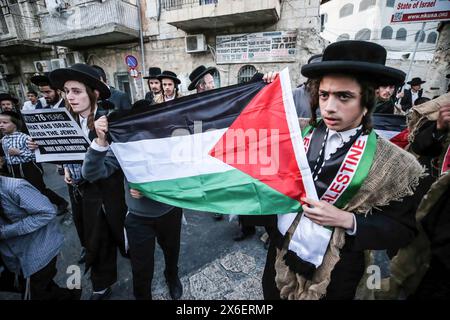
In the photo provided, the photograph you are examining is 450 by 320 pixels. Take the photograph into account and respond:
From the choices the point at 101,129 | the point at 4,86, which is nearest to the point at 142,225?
the point at 101,129

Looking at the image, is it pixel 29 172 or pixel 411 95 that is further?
pixel 411 95

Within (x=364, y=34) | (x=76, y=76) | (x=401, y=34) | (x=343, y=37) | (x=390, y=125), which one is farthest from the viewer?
(x=343, y=37)

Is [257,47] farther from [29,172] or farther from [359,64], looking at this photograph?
[359,64]

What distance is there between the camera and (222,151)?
5.31 ft

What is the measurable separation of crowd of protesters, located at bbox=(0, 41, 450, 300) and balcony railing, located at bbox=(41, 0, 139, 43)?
10304 millimetres

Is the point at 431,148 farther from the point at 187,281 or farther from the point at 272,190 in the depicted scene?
the point at 187,281

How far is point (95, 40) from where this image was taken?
11305 mm

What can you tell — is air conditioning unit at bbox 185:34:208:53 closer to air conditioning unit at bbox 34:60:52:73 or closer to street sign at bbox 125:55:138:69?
street sign at bbox 125:55:138:69

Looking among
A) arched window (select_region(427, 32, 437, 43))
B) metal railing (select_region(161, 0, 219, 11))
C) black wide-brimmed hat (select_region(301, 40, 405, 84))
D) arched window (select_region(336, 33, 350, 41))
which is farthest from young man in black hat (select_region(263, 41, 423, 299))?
arched window (select_region(427, 32, 437, 43))

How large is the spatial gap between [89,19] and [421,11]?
528 inches

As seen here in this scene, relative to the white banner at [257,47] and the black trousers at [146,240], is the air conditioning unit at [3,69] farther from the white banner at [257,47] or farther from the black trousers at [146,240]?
the black trousers at [146,240]

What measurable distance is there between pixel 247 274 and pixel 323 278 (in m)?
1.66

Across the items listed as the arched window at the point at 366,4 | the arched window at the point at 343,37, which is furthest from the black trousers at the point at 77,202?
the arched window at the point at 366,4

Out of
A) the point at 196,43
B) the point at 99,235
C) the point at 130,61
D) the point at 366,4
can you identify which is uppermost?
the point at 366,4
